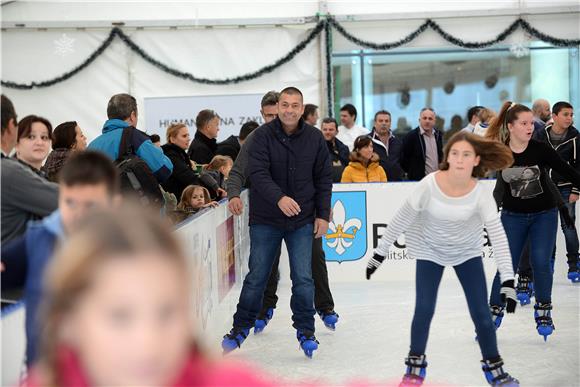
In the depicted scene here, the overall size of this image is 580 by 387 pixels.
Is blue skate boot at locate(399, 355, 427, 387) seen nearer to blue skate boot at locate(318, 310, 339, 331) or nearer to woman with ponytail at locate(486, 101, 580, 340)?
woman with ponytail at locate(486, 101, 580, 340)

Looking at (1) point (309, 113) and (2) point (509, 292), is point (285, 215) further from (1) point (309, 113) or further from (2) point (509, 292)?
(1) point (309, 113)

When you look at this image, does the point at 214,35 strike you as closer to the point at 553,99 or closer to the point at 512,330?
the point at 553,99

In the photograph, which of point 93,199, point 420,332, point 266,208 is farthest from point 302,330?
point 93,199

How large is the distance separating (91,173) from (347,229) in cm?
729

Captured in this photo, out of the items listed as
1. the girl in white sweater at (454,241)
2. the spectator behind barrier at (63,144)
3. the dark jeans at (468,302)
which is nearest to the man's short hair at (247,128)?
the spectator behind barrier at (63,144)

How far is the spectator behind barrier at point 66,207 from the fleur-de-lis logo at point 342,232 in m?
7.02

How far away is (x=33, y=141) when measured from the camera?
396 centimetres

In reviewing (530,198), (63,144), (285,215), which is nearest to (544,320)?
(530,198)

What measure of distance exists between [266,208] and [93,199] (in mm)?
3817

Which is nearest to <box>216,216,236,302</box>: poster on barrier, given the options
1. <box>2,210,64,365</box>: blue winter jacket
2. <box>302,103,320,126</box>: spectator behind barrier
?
<box>302,103,320,126</box>: spectator behind barrier

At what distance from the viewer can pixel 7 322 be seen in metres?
2.69

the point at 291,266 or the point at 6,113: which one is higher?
the point at 6,113

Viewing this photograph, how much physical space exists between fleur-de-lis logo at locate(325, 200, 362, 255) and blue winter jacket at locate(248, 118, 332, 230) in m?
3.29

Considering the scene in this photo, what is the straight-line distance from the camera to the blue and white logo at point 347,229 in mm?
9266
